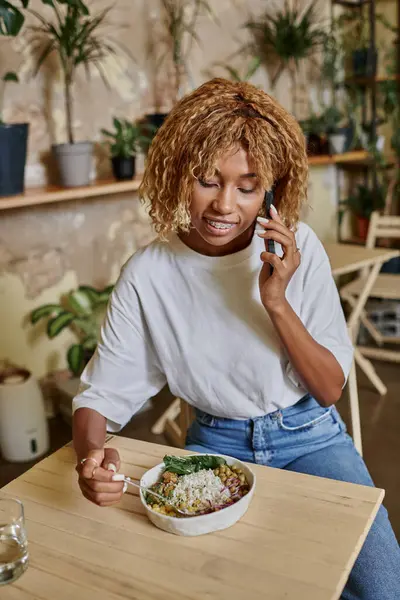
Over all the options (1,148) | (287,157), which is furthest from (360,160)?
(287,157)

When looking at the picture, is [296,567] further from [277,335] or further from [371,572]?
A: [277,335]

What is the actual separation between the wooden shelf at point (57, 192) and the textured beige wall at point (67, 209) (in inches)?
6.2

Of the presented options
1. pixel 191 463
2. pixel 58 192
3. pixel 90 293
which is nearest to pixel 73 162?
pixel 58 192

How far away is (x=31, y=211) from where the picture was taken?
11.0 feet

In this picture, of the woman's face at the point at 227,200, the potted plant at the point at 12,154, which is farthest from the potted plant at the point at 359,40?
the woman's face at the point at 227,200

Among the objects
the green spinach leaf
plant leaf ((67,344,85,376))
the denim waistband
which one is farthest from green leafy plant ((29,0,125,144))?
the green spinach leaf

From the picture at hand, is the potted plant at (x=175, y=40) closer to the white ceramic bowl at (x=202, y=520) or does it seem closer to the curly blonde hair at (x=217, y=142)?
the curly blonde hair at (x=217, y=142)

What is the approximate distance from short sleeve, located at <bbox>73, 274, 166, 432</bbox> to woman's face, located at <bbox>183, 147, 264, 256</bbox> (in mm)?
240

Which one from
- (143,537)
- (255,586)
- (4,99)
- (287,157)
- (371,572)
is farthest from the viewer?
(4,99)

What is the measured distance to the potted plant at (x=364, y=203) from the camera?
15.6ft

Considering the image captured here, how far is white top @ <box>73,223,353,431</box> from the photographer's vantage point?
1.51 m

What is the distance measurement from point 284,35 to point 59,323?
7.38 ft

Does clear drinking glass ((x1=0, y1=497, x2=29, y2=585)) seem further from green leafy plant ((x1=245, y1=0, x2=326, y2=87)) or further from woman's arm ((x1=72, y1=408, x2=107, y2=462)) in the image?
green leafy plant ((x1=245, y1=0, x2=326, y2=87))

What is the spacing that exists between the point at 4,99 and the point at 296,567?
271 cm
